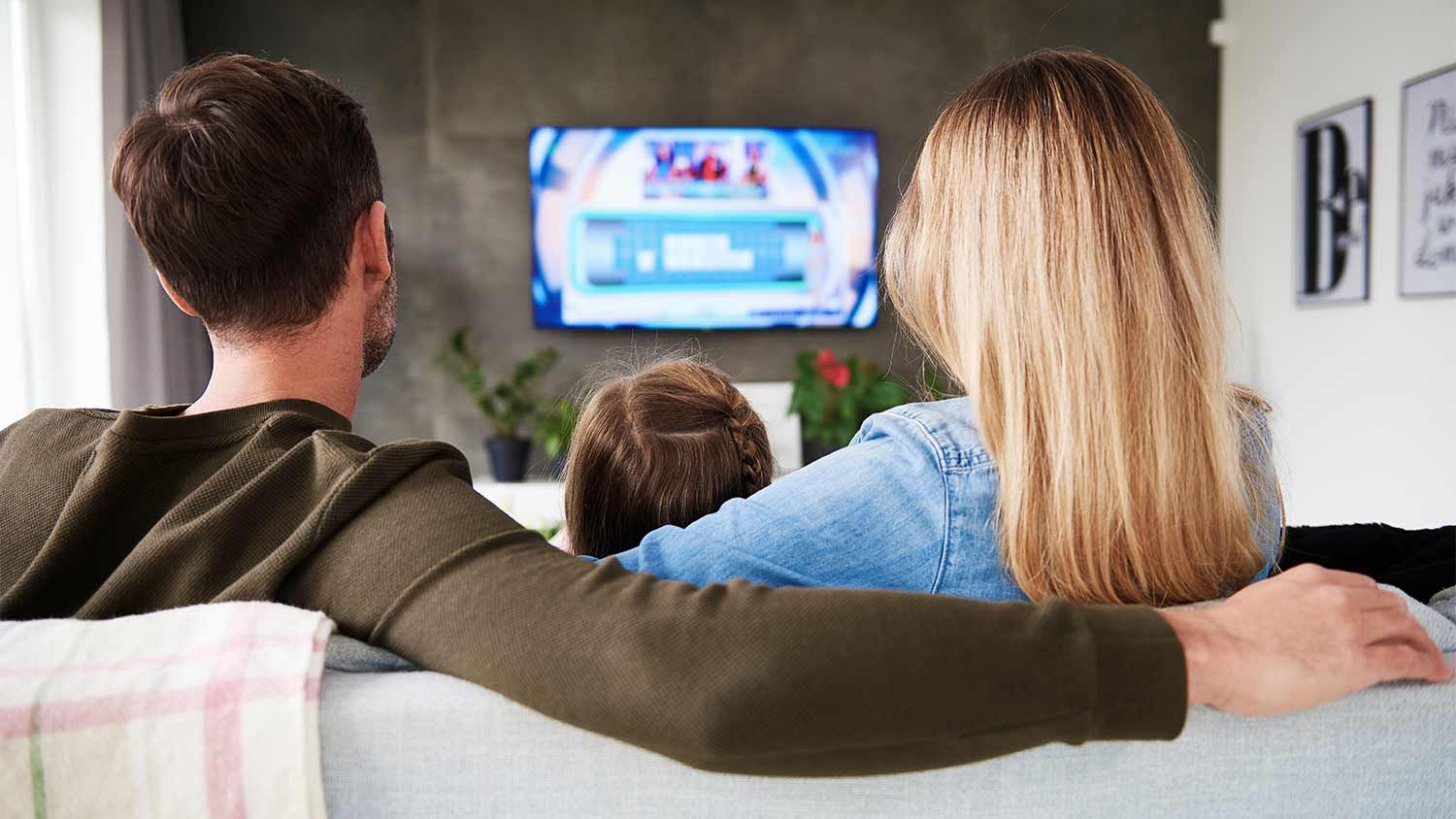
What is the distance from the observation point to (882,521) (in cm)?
82

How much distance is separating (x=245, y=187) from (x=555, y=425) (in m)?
3.52

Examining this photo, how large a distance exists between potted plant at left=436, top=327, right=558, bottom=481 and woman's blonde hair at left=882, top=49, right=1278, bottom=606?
3.75 m

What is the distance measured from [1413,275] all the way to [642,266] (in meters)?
2.91

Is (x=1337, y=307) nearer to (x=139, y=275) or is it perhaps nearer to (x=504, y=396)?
(x=504, y=396)

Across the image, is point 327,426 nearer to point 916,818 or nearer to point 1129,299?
point 916,818

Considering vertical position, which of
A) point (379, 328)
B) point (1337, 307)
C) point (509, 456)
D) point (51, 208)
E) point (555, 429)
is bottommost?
point (509, 456)

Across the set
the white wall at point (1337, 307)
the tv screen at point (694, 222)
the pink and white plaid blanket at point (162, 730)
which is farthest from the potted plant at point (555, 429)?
the pink and white plaid blanket at point (162, 730)

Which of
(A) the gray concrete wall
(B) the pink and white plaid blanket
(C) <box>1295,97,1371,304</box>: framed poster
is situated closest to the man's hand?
(B) the pink and white plaid blanket

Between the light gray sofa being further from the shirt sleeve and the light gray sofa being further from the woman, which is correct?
the woman

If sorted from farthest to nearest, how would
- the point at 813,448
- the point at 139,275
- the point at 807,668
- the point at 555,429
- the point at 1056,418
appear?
the point at 813,448 < the point at 555,429 < the point at 139,275 < the point at 1056,418 < the point at 807,668

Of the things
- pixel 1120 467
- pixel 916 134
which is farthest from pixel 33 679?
pixel 916 134

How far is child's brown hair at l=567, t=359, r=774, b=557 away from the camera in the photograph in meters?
1.23

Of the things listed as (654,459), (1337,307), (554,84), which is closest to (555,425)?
(554,84)

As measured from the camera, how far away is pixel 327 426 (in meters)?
0.91
